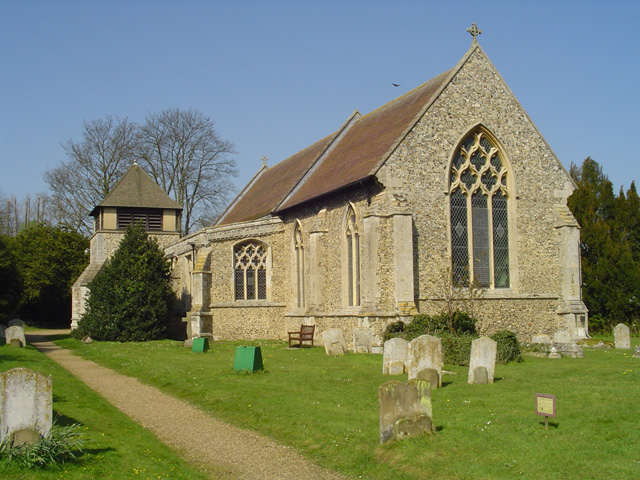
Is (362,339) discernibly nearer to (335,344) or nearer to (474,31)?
(335,344)

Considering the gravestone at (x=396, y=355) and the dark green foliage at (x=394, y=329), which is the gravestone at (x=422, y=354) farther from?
the dark green foliage at (x=394, y=329)

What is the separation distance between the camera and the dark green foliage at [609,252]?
1192 inches

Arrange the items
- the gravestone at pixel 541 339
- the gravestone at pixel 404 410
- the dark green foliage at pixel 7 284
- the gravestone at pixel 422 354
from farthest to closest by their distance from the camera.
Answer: the dark green foliage at pixel 7 284
the gravestone at pixel 541 339
the gravestone at pixel 422 354
the gravestone at pixel 404 410

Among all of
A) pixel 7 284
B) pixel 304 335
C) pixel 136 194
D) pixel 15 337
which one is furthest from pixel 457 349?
pixel 136 194

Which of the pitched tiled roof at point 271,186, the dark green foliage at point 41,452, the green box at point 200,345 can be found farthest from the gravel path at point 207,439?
the pitched tiled roof at point 271,186

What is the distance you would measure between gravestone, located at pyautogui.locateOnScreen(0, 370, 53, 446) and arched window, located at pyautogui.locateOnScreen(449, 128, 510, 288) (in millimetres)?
16095

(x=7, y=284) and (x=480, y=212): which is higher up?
(x=480, y=212)

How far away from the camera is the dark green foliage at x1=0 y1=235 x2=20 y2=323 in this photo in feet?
118

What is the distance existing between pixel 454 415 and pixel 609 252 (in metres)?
22.8

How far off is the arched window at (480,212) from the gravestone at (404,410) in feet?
43.2

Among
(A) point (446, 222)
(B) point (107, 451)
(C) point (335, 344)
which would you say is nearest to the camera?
(B) point (107, 451)

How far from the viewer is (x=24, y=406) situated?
9047 mm

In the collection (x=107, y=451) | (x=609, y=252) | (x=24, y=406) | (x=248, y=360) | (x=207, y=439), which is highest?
(x=609, y=252)

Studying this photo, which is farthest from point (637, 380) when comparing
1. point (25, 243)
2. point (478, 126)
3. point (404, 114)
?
point (25, 243)
